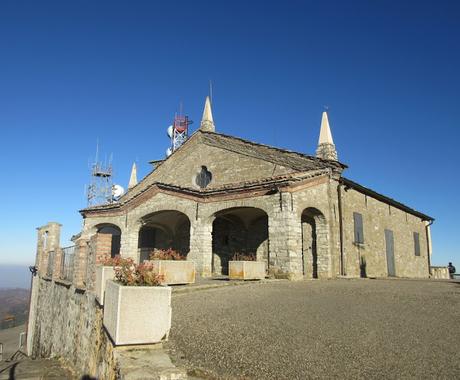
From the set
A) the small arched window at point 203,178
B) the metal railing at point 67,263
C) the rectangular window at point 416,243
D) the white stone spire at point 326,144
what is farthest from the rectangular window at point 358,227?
the metal railing at point 67,263

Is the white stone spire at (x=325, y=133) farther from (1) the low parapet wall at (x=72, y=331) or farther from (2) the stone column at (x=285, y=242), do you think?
(1) the low parapet wall at (x=72, y=331)

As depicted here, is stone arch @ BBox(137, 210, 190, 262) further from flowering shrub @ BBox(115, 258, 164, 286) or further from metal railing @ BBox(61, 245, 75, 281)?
flowering shrub @ BBox(115, 258, 164, 286)

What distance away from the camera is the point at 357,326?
21.0 feet

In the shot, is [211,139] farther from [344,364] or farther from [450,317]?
[344,364]

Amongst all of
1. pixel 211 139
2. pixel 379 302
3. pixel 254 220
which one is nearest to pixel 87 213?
pixel 211 139

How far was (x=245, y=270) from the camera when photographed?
13492 mm

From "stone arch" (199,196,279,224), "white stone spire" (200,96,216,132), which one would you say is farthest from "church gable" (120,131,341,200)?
"white stone spire" (200,96,216,132)

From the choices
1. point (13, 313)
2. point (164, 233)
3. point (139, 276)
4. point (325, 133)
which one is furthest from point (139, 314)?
point (13, 313)

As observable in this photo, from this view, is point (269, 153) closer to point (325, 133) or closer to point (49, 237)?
point (325, 133)

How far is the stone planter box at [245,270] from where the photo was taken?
13.5 metres

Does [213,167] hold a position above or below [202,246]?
above

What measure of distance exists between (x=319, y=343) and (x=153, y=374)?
2555 millimetres

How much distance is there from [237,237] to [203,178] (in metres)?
4.10

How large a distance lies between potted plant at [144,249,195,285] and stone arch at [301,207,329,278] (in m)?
6.84
